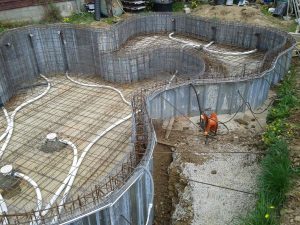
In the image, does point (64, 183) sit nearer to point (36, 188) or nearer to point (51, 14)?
point (36, 188)

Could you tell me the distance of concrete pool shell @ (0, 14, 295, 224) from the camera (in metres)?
7.80

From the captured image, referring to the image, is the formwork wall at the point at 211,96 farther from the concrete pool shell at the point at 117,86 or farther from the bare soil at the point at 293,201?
the bare soil at the point at 293,201

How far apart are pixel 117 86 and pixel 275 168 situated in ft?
25.6

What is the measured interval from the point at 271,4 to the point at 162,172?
47.1 ft

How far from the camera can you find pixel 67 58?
1405 centimetres

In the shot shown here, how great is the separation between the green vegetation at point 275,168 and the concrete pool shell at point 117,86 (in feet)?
4.22

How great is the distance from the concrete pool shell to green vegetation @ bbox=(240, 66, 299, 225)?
129 centimetres

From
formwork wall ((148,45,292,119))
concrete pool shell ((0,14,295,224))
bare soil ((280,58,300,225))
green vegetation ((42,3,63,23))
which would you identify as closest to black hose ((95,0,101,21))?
green vegetation ((42,3,63,23))

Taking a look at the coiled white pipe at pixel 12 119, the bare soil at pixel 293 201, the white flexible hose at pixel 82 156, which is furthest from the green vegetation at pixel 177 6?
the bare soil at pixel 293 201

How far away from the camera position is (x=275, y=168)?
22.7 ft

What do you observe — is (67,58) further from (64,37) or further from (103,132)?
(103,132)

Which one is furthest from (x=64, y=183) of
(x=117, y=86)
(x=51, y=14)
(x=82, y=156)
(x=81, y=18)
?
(x=51, y=14)

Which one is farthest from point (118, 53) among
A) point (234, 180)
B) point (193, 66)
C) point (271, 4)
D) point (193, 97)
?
point (271, 4)

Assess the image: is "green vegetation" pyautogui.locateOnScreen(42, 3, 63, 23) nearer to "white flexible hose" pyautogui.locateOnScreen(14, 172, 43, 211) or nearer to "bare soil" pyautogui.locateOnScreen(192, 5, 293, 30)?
"bare soil" pyautogui.locateOnScreen(192, 5, 293, 30)
